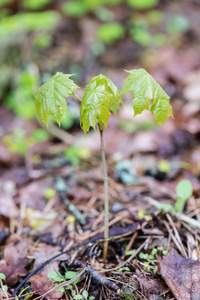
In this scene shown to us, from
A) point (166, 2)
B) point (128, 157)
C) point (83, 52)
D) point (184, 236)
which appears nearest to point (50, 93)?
point (184, 236)

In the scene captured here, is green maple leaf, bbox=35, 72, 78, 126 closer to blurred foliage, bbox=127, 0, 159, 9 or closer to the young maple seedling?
the young maple seedling

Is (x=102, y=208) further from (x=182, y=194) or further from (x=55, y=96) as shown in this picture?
(x=55, y=96)

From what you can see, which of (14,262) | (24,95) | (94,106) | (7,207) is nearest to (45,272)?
(14,262)

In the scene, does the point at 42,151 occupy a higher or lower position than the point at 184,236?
higher

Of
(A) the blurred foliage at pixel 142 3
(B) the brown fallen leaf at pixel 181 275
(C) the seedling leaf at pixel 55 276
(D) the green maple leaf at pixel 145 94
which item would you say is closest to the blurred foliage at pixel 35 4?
(A) the blurred foliage at pixel 142 3

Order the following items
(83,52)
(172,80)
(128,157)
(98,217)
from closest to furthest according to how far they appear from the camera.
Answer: (98,217)
(128,157)
(172,80)
(83,52)

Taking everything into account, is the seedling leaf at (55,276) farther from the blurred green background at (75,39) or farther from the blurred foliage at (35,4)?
the blurred foliage at (35,4)

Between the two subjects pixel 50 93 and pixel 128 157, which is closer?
pixel 50 93

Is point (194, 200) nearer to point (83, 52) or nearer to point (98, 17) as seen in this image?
point (83, 52)
